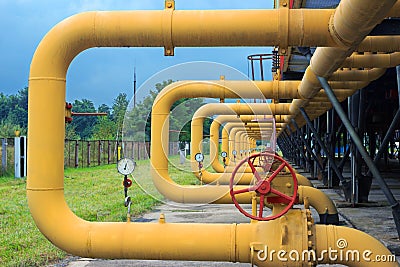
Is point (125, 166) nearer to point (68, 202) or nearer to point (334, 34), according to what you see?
point (334, 34)

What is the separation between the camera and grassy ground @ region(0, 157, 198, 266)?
20.7ft

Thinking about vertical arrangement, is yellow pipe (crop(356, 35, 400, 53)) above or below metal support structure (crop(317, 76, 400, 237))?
above

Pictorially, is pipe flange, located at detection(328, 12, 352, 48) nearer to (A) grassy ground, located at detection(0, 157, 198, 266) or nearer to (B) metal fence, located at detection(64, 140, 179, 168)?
(A) grassy ground, located at detection(0, 157, 198, 266)

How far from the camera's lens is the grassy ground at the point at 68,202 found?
6.32m

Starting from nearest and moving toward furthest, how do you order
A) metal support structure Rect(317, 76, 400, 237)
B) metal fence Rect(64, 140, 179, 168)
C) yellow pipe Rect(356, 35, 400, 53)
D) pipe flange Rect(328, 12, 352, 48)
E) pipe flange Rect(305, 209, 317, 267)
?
pipe flange Rect(328, 12, 352, 48), pipe flange Rect(305, 209, 317, 267), yellow pipe Rect(356, 35, 400, 53), metal support structure Rect(317, 76, 400, 237), metal fence Rect(64, 140, 179, 168)

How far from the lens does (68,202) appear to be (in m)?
11.6

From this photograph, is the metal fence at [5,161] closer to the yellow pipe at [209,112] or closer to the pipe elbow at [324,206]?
the yellow pipe at [209,112]

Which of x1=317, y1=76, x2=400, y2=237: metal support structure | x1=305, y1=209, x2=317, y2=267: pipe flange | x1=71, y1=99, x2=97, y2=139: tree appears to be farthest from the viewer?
x1=71, y1=99, x2=97, y2=139: tree

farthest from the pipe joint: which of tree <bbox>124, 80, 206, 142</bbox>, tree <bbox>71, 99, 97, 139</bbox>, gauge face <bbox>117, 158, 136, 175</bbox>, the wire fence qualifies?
tree <bbox>71, 99, 97, 139</bbox>

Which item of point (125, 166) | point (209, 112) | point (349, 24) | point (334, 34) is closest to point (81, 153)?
point (209, 112)

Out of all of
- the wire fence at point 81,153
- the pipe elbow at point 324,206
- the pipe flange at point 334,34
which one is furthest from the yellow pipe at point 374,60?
the wire fence at point 81,153

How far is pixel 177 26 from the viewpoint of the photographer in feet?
13.2

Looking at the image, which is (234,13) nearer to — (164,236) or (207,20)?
(207,20)

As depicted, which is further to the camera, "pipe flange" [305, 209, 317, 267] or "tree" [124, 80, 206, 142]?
"tree" [124, 80, 206, 142]
